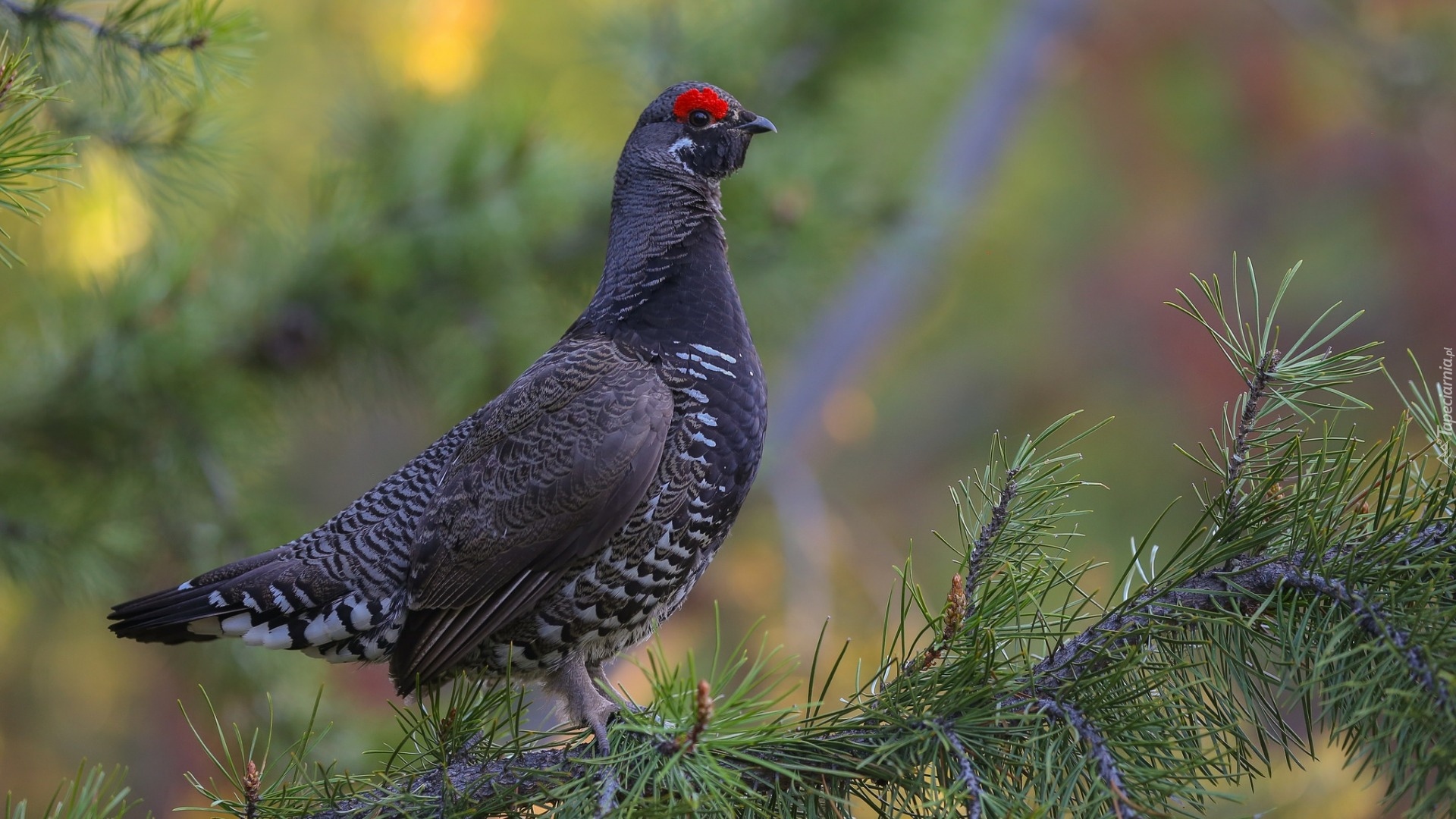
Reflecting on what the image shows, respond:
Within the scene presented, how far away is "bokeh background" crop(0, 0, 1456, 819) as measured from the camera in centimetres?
492

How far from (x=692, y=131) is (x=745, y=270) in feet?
→ 6.45

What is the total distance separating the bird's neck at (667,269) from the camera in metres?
3.47

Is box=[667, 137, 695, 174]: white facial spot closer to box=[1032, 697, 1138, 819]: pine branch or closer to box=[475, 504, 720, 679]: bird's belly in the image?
box=[475, 504, 720, 679]: bird's belly

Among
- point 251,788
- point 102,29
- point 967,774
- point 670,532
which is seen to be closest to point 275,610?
point 670,532

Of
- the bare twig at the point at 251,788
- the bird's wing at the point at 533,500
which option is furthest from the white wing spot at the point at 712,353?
the bare twig at the point at 251,788

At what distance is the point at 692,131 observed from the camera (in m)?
3.80

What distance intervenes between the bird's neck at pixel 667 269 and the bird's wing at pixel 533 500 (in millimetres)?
179

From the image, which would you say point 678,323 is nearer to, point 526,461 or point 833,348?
point 526,461

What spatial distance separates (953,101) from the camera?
12484mm

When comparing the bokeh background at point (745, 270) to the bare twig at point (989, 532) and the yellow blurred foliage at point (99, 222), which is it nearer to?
the yellow blurred foliage at point (99, 222)

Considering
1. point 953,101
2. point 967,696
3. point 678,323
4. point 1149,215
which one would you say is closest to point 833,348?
point 953,101

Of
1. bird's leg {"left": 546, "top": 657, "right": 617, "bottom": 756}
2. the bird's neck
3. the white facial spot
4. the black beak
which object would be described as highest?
the black beak

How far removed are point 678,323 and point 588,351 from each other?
0.96 feet


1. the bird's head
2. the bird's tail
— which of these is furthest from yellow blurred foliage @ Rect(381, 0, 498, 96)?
the bird's tail
